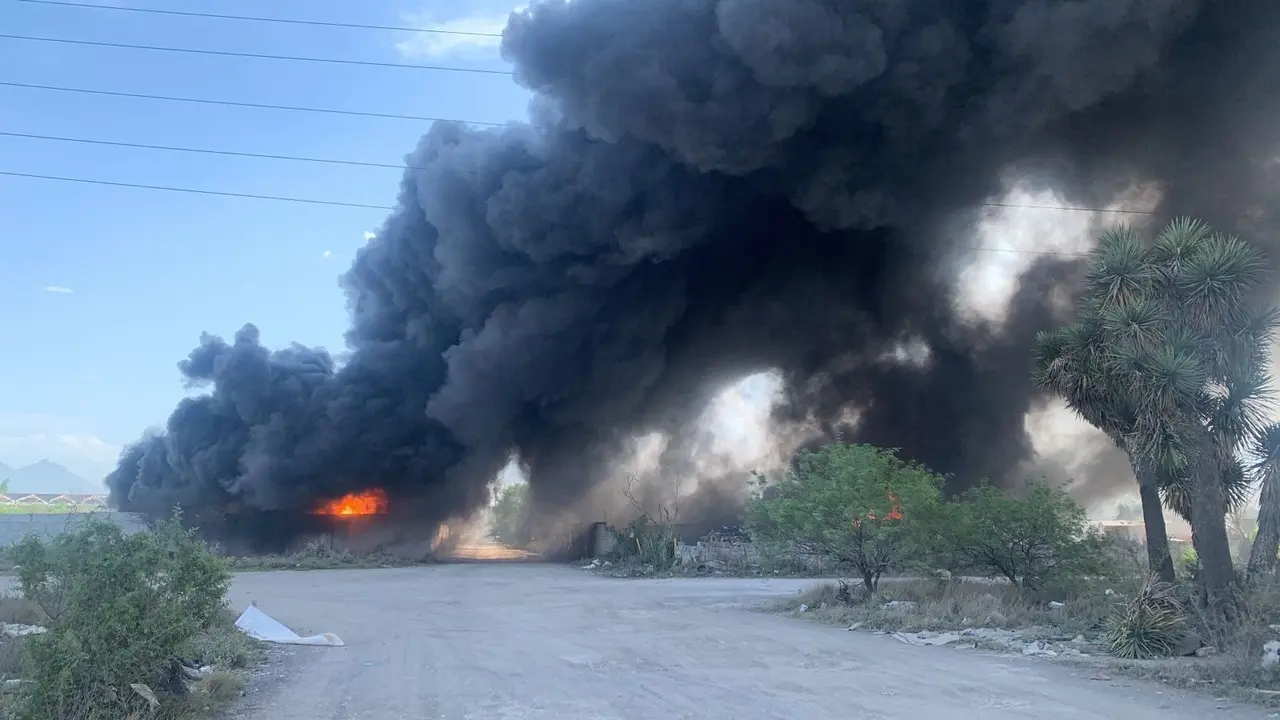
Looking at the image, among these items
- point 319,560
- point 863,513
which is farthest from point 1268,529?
point 319,560

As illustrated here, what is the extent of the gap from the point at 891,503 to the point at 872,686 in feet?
29.6

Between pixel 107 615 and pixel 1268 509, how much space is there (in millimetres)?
13955

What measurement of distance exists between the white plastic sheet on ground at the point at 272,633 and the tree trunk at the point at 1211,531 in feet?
40.7

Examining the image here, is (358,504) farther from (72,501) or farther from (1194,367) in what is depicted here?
(1194,367)

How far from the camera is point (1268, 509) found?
12.6 meters

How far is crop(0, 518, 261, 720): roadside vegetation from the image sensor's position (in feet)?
25.6

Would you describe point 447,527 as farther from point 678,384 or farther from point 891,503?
point 891,503

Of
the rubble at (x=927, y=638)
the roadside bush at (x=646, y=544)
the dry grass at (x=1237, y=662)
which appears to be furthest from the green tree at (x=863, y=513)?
the roadside bush at (x=646, y=544)

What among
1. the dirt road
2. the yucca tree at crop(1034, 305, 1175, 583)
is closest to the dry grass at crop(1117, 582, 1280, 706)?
the dirt road

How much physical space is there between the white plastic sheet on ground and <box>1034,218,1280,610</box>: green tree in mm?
→ 12328

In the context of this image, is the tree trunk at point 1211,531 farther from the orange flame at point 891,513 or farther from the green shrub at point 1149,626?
the orange flame at point 891,513

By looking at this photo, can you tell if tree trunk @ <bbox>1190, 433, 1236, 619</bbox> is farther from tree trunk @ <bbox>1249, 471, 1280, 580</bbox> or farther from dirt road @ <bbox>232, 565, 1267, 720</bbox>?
dirt road @ <bbox>232, 565, 1267, 720</bbox>

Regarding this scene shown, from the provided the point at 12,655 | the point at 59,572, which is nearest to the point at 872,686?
the point at 59,572

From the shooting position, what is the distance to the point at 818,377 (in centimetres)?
4356
